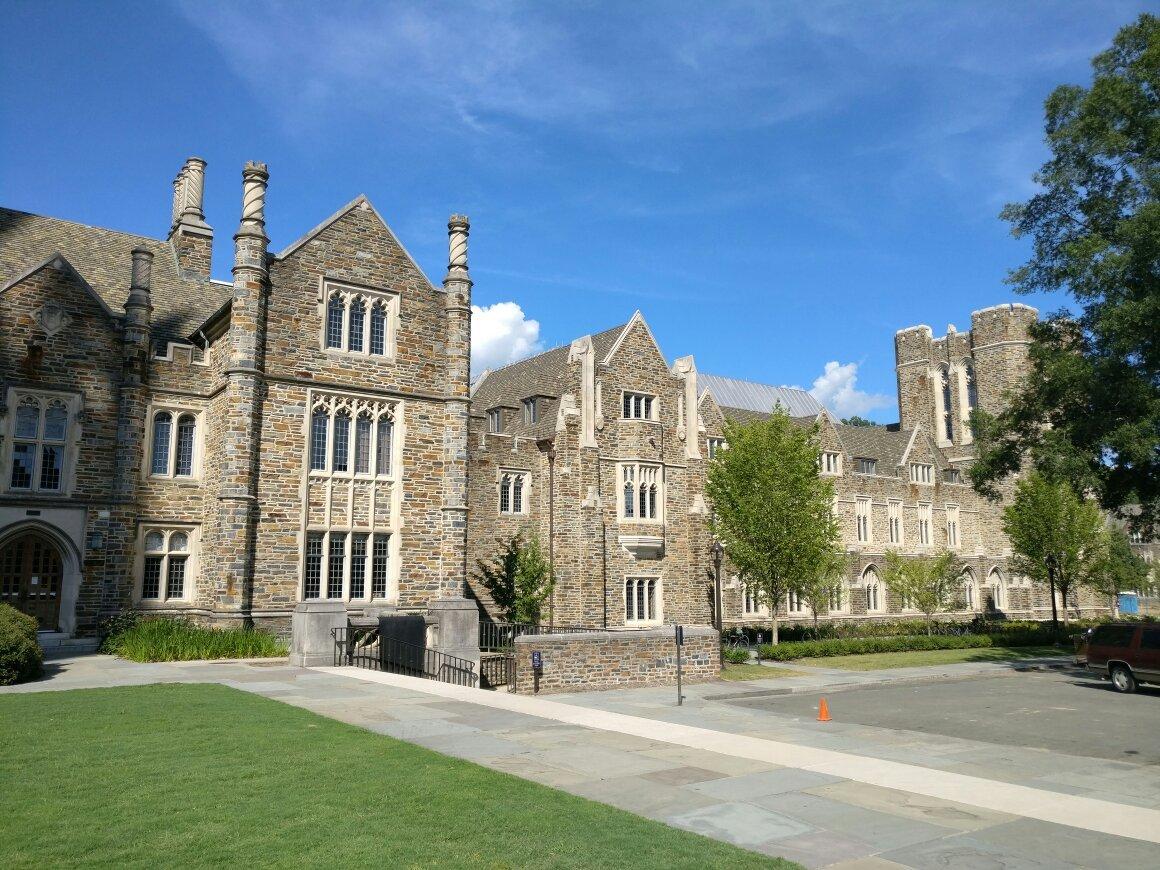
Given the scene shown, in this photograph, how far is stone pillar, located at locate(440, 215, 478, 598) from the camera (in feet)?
90.7

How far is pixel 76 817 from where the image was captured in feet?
23.2

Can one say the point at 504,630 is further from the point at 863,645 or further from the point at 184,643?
the point at 863,645

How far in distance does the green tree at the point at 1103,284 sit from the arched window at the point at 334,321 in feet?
74.7

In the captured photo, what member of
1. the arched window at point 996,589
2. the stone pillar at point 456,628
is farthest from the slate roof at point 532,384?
the arched window at point 996,589

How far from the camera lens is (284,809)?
755 cm

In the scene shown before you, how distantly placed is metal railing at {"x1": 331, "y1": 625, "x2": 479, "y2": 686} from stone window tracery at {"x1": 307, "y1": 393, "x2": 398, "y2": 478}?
18.1ft

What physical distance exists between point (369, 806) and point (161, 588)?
2074cm

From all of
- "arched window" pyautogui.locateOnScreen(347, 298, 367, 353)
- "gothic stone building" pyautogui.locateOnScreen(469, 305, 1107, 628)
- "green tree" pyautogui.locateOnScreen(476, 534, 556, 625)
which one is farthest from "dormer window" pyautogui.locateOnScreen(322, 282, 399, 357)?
"green tree" pyautogui.locateOnScreen(476, 534, 556, 625)

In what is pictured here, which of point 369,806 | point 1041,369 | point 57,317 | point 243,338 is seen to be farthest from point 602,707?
point 1041,369

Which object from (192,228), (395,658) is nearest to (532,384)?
(192,228)

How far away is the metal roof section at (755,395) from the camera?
64.6 meters

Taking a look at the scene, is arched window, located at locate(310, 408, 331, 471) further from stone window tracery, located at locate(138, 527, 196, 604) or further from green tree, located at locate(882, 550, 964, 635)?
green tree, located at locate(882, 550, 964, 635)

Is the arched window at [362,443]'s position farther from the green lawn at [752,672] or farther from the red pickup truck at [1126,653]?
the red pickup truck at [1126,653]

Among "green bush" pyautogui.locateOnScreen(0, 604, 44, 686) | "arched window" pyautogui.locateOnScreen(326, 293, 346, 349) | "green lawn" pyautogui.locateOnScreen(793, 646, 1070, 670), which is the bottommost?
"green lawn" pyautogui.locateOnScreen(793, 646, 1070, 670)
